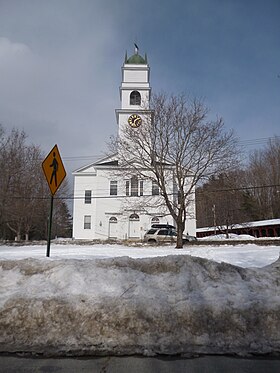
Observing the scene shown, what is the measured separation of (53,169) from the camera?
8734 millimetres

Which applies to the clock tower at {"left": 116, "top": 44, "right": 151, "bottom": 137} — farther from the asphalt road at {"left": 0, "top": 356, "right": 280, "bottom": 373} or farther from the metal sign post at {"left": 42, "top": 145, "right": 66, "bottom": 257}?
the asphalt road at {"left": 0, "top": 356, "right": 280, "bottom": 373}

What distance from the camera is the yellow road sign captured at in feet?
27.9

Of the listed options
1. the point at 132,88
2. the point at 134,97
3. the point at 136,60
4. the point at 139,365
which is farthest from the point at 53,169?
the point at 136,60

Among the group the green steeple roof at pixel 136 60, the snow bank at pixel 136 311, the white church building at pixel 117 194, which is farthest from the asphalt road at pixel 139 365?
the green steeple roof at pixel 136 60

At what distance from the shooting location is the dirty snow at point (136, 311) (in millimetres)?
3891

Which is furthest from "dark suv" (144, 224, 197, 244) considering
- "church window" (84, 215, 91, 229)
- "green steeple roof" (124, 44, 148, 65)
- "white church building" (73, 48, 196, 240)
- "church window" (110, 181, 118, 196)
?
"green steeple roof" (124, 44, 148, 65)

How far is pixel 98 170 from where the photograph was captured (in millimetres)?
42594

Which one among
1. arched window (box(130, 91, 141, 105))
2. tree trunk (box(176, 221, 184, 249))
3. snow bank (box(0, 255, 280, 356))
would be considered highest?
arched window (box(130, 91, 141, 105))

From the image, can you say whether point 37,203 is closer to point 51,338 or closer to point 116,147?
point 116,147

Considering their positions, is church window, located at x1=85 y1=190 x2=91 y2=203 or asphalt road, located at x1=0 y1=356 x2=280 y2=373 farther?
church window, located at x1=85 y1=190 x2=91 y2=203

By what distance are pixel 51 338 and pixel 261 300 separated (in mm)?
2832

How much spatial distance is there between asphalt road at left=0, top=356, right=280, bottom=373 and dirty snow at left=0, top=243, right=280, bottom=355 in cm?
18

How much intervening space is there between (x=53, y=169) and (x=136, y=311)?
5481 mm

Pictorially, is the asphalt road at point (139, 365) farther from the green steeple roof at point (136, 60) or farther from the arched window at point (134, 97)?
the green steeple roof at point (136, 60)
